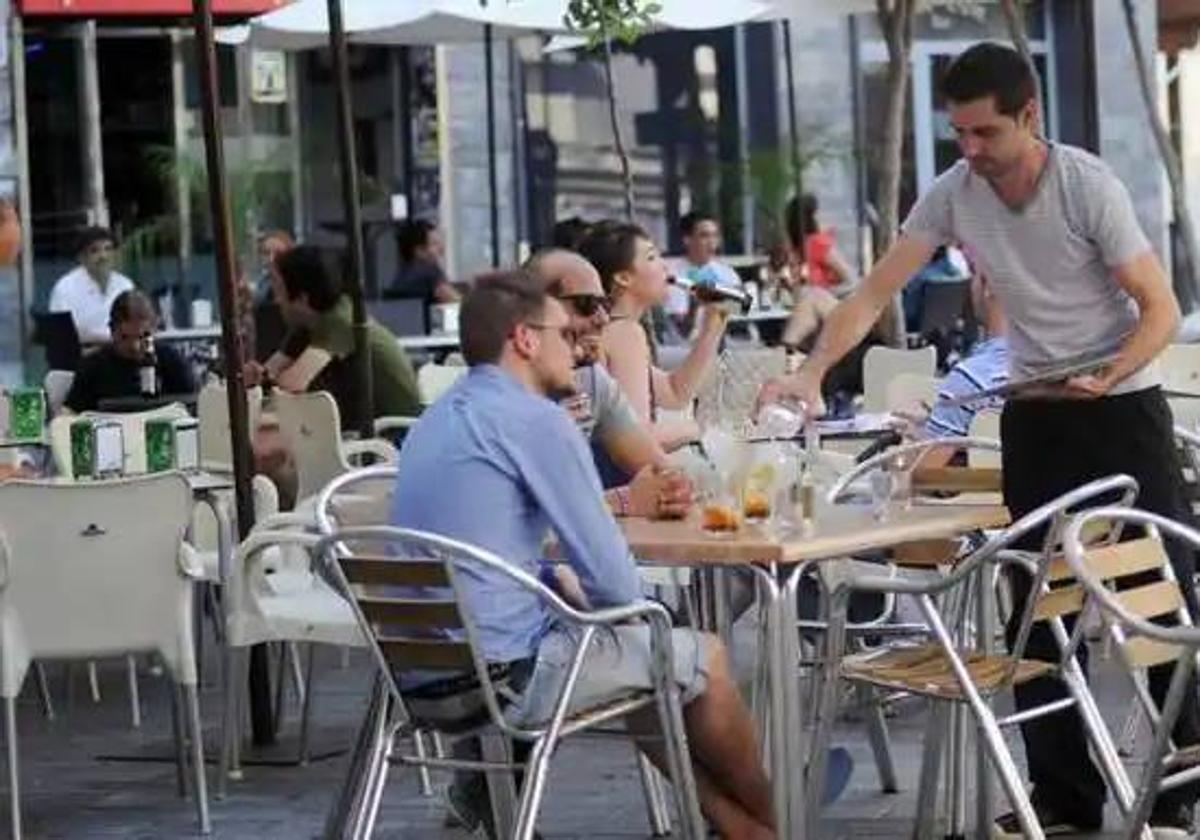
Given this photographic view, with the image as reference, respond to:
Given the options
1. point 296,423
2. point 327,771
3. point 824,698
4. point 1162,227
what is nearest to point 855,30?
point 1162,227

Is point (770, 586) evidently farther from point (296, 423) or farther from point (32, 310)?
point (32, 310)

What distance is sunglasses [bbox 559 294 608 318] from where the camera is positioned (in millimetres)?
7309

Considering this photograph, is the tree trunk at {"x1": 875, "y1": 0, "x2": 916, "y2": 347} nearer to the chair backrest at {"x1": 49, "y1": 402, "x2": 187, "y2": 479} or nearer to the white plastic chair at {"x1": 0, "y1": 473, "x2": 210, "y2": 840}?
the chair backrest at {"x1": 49, "y1": 402, "x2": 187, "y2": 479}

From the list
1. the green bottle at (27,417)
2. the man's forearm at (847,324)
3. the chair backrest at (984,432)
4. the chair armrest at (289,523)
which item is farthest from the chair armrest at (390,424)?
the man's forearm at (847,324)

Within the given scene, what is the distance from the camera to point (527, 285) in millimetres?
6316

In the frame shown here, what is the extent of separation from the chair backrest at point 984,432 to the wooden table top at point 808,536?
5.66 feet

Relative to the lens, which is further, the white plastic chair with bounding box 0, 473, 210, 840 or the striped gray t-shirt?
the white plastic chair with bounding box 0, 473, 210, 840

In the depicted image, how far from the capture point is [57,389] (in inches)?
521

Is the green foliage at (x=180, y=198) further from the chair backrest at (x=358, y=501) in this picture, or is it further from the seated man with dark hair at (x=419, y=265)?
the chair backrest at (x=358, y=501)

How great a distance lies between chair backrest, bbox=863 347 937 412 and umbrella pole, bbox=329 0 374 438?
193cm

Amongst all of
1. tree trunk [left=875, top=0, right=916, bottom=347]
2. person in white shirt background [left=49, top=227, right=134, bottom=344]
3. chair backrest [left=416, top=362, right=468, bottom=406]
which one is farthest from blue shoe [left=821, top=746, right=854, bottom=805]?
person in white shirt background [left=49, top=227, right=134, bottom=344]

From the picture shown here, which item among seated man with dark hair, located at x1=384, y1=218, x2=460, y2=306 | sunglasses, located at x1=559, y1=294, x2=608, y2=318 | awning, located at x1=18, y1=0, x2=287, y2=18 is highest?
awning, located at x1=18, y1=0, x2=287, y2=18

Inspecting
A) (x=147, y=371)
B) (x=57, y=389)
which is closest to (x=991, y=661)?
(x=147, y=371)

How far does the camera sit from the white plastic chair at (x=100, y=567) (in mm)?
7562
